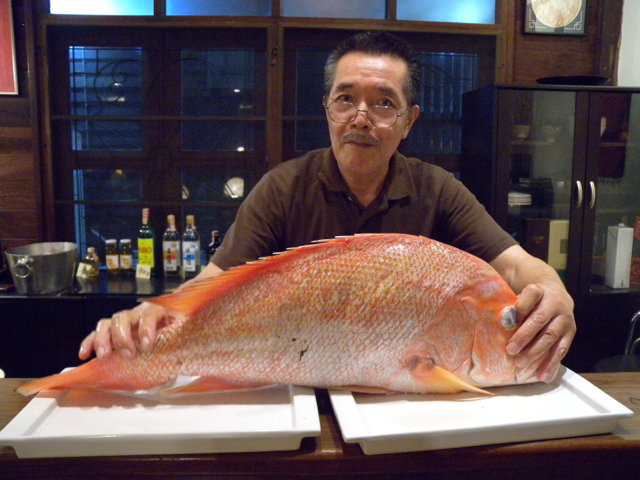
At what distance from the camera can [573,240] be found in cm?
328

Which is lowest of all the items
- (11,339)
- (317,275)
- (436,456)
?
(11,339)

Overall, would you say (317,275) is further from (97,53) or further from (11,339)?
(97,53)

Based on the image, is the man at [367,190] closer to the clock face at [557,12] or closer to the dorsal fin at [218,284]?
the dorsal fin at [218,284]

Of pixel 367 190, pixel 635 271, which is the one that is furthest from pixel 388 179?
pixel 635 271

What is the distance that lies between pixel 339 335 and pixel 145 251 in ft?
8.30

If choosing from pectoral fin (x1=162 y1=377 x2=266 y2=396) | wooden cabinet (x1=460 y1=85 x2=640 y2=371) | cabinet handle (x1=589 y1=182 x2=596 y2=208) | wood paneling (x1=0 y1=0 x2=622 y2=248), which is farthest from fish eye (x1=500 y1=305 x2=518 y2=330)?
cabinet handle (x1=589 y1=182 x2=596 y2=208)

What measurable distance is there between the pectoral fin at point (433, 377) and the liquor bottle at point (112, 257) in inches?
109

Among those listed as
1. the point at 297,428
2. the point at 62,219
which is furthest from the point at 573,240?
the point at 62,219

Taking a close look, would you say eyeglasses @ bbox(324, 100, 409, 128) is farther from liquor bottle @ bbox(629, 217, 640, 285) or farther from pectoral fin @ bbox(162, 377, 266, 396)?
liquor bottle @ bbox(629, 217, 640, 285)

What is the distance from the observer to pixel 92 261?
3244mm

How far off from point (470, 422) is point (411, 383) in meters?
0.13

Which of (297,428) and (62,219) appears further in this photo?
(62,219)

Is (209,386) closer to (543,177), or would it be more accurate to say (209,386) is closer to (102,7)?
(543,177)

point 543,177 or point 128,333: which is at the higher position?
point 543,177
